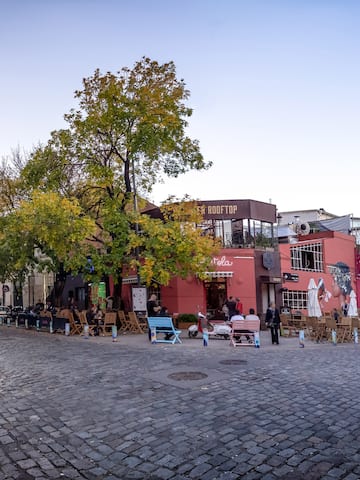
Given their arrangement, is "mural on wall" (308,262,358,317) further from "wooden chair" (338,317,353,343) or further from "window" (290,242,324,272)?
"wooden chair" (338,317,353,343)

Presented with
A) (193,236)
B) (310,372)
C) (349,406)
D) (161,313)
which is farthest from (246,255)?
(349,406)

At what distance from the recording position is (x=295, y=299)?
28.9 metres

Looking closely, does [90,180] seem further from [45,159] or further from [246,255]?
[246,255]

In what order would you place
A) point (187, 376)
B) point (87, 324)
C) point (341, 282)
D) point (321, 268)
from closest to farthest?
point (187, 376), point (87, 324), point (321, 268), point (341, 282)

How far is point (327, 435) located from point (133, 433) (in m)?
2.41

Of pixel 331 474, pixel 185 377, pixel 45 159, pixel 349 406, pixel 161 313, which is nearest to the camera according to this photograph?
pixel 331 474

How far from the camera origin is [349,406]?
22.2 ft

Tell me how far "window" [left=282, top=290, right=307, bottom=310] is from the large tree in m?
9.81

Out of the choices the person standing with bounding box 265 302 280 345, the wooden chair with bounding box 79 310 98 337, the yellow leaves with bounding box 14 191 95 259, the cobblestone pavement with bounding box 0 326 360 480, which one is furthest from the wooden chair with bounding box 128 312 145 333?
the cobblestone pavement with bounding box 0 326 360 480

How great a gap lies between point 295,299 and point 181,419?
2390 cm

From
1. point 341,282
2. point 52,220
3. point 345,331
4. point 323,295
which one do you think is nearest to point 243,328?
point 345,331

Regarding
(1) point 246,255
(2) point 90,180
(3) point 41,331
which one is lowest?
(3) point 41,331

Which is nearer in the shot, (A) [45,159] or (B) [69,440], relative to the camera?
(B) [69,440]

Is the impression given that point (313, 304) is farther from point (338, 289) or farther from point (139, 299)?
point (338, 289)
